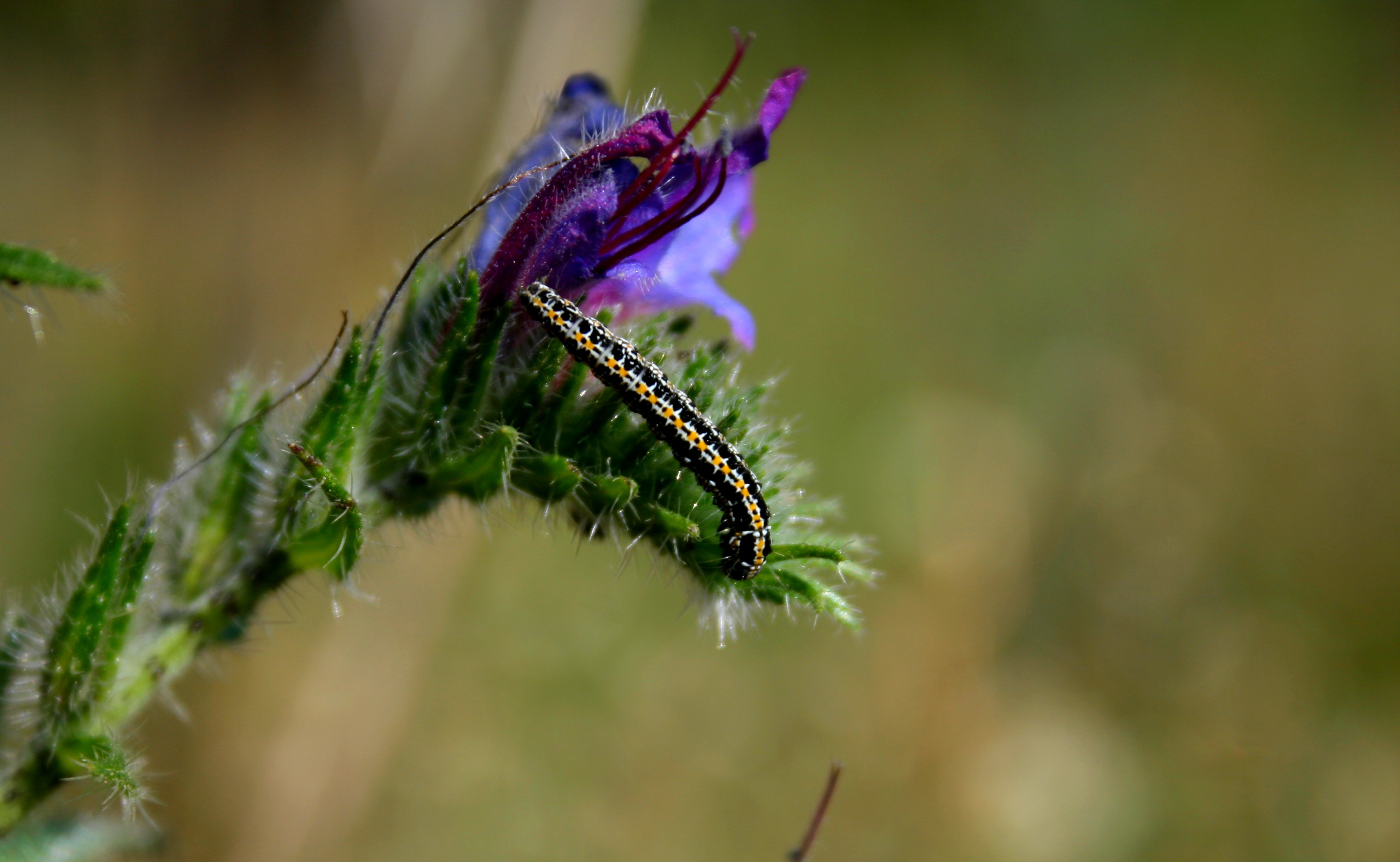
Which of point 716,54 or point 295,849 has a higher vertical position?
point 716,54

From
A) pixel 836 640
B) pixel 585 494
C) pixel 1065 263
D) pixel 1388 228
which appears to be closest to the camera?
pixel 585 494

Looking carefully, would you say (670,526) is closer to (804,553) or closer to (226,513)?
(804,553)

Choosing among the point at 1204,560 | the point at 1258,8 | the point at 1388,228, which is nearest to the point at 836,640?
the point at 1204,560

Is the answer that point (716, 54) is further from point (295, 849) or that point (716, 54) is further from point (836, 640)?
point (295, 849)

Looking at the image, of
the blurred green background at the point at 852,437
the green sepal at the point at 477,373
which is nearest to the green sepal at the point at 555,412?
the green sepal at the point at 477,373

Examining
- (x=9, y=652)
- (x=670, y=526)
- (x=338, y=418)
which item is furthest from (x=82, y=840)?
(x=670, y=526)

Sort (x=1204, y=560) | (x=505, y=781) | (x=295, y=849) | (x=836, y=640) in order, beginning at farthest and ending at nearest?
(x=1204, y=560), (x=836, y=640), (x=505, y=781), (x=295, y=849)
